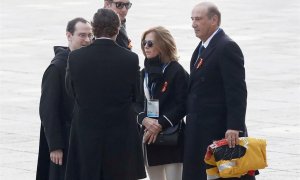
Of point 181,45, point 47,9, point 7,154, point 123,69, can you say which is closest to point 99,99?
point 123,69

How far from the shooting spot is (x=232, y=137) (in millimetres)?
7543

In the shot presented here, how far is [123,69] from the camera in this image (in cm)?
738

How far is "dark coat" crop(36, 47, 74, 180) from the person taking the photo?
25.8 feet

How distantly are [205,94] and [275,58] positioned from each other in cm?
1150

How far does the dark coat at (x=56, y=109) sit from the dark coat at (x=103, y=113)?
0.34m

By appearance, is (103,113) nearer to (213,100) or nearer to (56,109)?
(56,109)

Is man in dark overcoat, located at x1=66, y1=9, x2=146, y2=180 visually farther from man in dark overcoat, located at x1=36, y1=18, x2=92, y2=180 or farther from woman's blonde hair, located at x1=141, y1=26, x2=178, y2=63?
woman's blonde hair, located at x1=141, y1=26, x2=178, y2=63

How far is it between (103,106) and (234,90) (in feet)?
3.34

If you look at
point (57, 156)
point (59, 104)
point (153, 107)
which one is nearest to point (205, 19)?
point (153, 107)

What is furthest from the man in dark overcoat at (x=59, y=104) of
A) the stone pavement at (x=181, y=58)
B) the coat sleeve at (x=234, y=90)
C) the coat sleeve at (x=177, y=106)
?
the stone pavement at (x=181, y=58)

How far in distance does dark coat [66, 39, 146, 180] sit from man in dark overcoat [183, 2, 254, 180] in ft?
1.88

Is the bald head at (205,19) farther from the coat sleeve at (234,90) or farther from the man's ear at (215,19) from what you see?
the coat sleeve at (234,90)

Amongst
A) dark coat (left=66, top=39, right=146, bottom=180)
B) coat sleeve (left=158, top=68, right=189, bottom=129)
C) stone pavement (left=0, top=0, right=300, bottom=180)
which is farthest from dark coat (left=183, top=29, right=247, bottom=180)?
stone pavement (left=0, top=0, right=300, bottom=180)

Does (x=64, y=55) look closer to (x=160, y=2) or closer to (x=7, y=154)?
(x=7, y=154)
